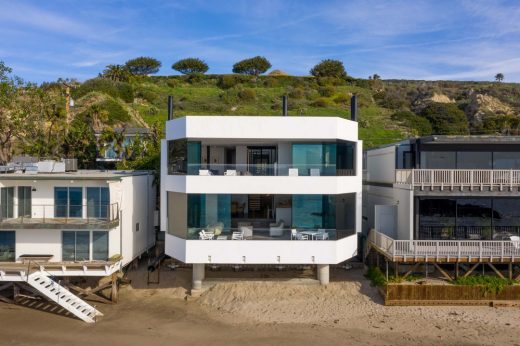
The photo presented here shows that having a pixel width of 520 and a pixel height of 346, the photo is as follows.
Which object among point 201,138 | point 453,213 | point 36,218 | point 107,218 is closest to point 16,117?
point 36,218

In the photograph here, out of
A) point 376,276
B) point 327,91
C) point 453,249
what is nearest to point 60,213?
point 376,276

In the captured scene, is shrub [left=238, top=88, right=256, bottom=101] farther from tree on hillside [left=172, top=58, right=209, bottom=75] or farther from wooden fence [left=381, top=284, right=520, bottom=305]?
wooden fence [left=381, top=284, right=520, bottom=305]

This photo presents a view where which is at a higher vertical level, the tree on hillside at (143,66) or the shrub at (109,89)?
the tree on hillside at (143,66)

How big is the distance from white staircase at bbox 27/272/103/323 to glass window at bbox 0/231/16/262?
2.64 meters

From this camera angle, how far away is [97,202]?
21.4 m

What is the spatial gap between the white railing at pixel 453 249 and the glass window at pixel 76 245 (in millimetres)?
14873

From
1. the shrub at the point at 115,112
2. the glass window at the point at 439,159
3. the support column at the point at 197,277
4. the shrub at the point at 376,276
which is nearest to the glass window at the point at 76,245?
the support column at the point at 197,277

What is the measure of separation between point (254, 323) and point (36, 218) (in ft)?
39.7

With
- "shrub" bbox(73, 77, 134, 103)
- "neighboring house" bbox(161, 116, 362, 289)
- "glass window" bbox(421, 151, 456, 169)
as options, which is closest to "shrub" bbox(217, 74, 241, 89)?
"shrub" bbox(73, 77, 134, 103)

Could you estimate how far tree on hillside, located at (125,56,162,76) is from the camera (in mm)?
100688

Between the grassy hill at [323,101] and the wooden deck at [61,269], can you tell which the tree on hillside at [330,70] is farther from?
the wooden deck at [61,269]

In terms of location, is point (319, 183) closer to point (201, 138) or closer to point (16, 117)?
point (201, 138)

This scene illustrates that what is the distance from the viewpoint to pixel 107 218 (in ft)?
68.1

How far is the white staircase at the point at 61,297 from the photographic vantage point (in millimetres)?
19047
